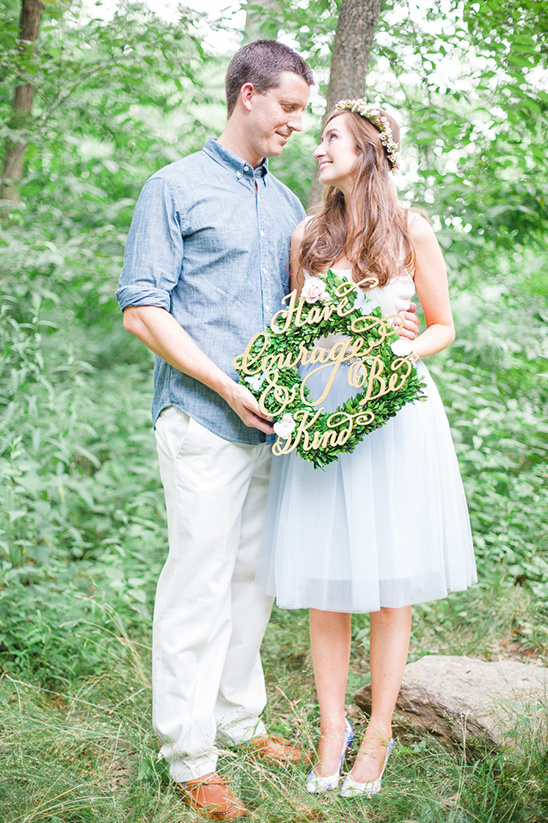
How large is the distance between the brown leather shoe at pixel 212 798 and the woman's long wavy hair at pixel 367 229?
1.68 meters

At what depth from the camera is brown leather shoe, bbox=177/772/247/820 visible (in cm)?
202

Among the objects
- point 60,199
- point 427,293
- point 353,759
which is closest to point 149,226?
point 427,293

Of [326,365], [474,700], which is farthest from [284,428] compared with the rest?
[474,700]

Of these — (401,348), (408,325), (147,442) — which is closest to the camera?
(401,348)

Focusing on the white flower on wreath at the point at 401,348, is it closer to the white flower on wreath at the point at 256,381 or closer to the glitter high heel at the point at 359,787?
the white flower on wreath at the point at 256,381

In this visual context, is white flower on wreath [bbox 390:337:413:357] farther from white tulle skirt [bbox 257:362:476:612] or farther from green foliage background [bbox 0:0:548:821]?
green foliage background [bbox 0:0:548:821]

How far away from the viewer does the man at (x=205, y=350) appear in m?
2.04

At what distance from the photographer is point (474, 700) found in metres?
2.29

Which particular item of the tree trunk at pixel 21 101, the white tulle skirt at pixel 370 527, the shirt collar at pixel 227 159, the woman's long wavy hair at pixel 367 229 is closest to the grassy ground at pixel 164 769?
the white tulle skirt at pixel 370 527

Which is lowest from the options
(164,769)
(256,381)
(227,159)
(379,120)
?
(164,769)

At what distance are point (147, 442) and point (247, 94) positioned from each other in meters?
2.46

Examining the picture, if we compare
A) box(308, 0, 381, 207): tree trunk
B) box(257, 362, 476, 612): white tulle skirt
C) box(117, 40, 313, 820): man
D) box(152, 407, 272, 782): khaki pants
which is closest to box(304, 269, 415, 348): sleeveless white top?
box(257, 362, 476, 612): white tulle skirt

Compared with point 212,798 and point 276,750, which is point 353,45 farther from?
point 212,798

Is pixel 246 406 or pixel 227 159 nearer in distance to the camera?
pixel 246 406
